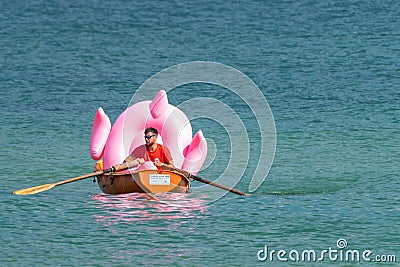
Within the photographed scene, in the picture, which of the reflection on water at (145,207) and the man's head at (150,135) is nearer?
the reflection on water at (145,207)

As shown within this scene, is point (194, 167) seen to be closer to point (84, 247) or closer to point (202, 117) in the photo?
point (84, 247)

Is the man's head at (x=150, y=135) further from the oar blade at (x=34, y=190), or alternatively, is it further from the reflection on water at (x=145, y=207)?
the oar blade at (x=34, y=190)

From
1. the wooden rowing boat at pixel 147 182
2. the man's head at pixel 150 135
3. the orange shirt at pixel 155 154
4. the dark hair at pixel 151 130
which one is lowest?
the wooden rowing boat at pixel 147 182

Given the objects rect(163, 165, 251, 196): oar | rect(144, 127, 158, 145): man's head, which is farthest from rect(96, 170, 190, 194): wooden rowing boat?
rect(144, 127, 158, 145): man's head

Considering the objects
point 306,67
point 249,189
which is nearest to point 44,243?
point 249,189

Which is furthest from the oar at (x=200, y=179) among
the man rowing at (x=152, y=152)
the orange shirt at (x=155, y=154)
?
the orange shirt at (x=155, y=154)

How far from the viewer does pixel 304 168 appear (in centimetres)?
2842

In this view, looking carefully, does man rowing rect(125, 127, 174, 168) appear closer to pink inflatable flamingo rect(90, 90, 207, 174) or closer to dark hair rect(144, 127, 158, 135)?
dark hair rect(144, 127, 158, 135)

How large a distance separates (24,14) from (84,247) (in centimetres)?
3156

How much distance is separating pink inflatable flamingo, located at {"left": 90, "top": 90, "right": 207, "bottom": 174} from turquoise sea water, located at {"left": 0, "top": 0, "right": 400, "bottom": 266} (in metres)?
0.85

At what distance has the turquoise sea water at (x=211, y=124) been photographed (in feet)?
74.5

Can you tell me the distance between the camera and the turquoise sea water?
2272cm

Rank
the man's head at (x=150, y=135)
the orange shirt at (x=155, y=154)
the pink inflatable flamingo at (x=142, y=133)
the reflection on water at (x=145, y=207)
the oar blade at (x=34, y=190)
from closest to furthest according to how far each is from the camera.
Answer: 1. the reflection on water at (x=145, y=207)
2. the man's head at (x=150, y=135)
3. the orange shirt at (x=155, y=154)
4. the pink inflatable flamingo at (x=142, y=133)
5. the oar blade at (x=34, y=190)

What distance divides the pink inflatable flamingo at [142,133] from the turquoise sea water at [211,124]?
2.79 feet
